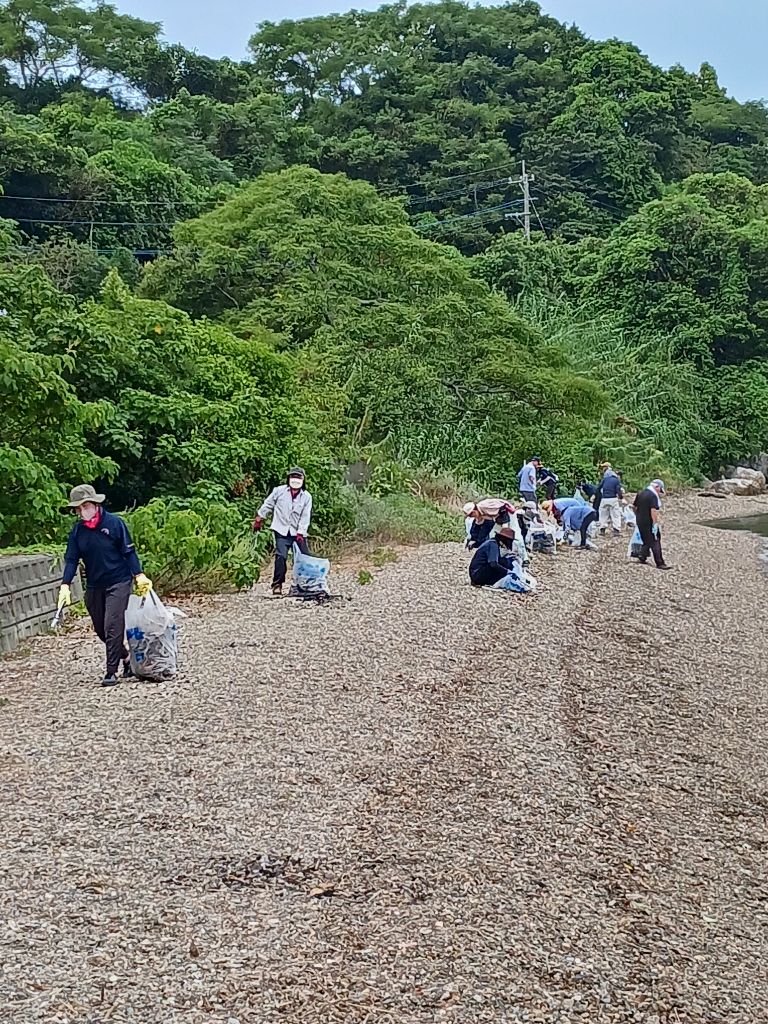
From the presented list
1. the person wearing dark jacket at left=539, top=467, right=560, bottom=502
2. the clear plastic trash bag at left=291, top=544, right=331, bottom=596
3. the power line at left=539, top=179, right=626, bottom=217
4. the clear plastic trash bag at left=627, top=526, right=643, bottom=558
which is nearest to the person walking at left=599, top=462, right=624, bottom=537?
the person wearing dark jacket at left=539, top=467, right=560, bottom=502

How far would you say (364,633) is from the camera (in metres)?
11.7

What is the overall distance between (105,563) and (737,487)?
1379 inches

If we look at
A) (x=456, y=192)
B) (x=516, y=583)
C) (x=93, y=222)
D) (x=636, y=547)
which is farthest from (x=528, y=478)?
(x=456, y=192)

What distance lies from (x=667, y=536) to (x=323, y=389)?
8.96 meters

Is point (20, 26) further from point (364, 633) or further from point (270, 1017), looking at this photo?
point (270, 1017)

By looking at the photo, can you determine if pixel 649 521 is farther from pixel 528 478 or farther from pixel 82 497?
pixel 82 497

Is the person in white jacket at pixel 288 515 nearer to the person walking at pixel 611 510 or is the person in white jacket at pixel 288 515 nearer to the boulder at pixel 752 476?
the person walking at pixel 611 510

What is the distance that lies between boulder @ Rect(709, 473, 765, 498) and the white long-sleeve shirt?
28.7m

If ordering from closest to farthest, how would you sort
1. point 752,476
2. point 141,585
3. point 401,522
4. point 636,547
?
1. point 141,585
2. point 636,547
3. point 401,522
4. point 752,476

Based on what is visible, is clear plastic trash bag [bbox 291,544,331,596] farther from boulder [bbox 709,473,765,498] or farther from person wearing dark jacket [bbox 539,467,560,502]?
boulder [bbox 709,473,765,498]

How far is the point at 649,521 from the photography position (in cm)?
1919

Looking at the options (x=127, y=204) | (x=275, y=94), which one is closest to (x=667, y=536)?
(x=127, y=204)

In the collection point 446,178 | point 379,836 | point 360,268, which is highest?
point 446,178

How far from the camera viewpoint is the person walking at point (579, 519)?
836 inches
